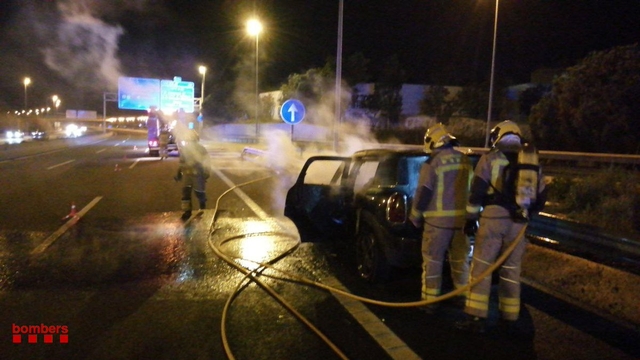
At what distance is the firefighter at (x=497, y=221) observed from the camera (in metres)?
4.68

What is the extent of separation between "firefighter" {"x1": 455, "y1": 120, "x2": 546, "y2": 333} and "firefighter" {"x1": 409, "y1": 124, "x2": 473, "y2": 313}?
233mm

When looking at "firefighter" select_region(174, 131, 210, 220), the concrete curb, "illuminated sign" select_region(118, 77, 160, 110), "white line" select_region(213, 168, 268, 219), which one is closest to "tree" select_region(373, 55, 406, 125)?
"illuminated sign" select_region(118, 77, 160, 110)

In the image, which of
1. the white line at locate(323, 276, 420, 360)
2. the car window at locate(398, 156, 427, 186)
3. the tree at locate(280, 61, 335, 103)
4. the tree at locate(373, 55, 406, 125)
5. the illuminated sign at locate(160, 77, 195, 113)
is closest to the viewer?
the white line at locate(323, 276, 420, 360)

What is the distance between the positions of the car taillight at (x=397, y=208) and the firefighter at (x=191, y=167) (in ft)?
18.6

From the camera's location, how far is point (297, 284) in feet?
20.1

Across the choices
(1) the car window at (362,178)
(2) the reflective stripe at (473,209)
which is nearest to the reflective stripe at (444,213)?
(2) the reflective stripe at (473,209)

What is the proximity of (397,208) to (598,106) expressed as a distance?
2564cm

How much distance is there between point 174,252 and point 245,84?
169 ft

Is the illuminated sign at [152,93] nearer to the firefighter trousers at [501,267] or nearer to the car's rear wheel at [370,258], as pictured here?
the car's rear wheel at [370,258]

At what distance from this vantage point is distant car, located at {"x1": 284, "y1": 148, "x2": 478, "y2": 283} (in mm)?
5602

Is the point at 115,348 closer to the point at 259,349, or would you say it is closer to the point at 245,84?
the point at 259,349

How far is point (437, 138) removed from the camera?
16.8ft

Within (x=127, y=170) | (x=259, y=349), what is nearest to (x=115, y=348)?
(x=259, y=349)

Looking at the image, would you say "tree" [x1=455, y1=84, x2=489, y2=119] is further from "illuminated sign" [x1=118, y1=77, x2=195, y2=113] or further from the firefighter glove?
the firefighter glove
